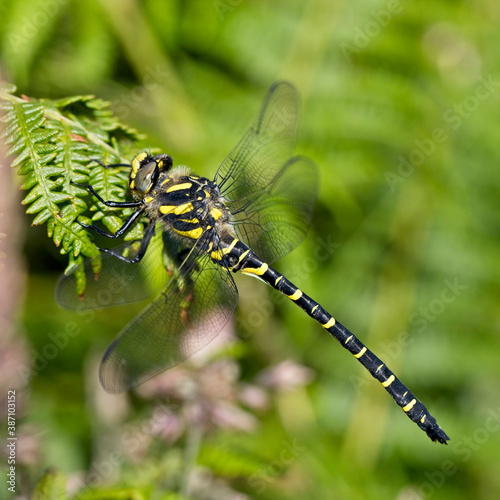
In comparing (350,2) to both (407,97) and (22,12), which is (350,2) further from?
(22,12)

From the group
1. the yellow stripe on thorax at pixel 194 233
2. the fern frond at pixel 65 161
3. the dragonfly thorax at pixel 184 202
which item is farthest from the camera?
the yellow stripe on thorax at pixel 194 233

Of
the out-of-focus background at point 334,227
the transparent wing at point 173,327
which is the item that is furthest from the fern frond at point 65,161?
the out-of-focus background at point 334,227

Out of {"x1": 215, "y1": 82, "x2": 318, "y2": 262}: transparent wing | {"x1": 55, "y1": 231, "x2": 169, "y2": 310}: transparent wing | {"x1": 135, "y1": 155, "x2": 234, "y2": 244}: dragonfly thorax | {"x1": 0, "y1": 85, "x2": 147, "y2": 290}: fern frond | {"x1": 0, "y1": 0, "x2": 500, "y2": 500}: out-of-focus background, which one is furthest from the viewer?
{"x1": 0, "y1": 0, "x2": 500, "y2": 500}: out-of-focus background

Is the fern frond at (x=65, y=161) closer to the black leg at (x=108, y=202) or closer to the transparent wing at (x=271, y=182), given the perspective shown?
the black leg at (x=108, y=202)

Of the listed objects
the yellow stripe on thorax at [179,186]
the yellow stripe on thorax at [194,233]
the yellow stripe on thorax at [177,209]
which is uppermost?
the yellow stripe on thorax at [179,186]

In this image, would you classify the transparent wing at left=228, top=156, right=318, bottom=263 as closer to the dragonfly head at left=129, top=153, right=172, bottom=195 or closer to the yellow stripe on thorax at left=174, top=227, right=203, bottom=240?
the yellow stripe on thorax at left=174, top=227, right=203, bottom=240

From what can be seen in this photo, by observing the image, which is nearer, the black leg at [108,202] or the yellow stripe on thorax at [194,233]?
the black leg at [108,202]

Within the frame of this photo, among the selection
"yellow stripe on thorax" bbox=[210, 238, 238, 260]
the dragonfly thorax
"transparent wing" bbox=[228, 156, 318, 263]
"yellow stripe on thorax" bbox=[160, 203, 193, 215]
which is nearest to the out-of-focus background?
"transparent wing" bbox=[228, 156, 318, 263]
